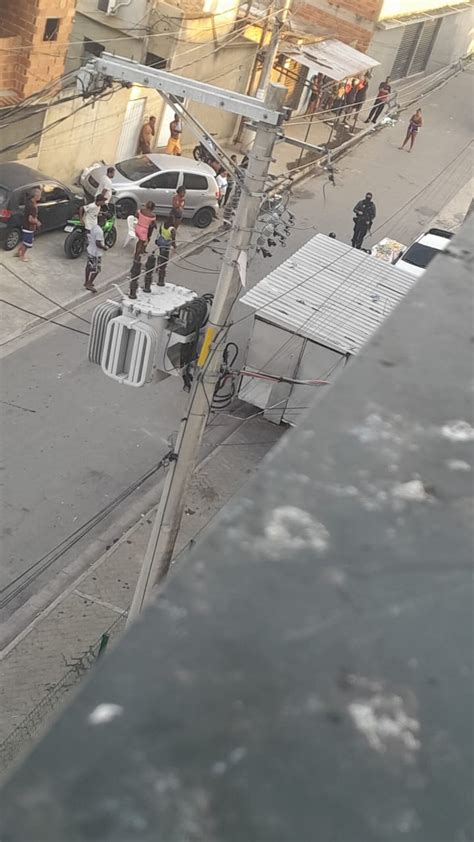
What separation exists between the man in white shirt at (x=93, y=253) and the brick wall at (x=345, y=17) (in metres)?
17.3

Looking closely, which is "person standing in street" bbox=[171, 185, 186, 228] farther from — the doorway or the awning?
the awning

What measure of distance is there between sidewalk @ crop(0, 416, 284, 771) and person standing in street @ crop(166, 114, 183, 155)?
12.9 m

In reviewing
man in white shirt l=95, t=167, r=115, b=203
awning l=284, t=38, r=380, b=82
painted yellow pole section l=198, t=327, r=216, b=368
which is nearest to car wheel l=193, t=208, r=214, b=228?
man in white shirt l=95, t=167, r=115, b=203

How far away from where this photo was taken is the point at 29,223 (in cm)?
1884

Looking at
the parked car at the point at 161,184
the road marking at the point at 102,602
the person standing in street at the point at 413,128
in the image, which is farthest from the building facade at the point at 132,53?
the road marking at the point at 102,602

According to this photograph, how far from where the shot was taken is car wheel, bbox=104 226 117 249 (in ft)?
67.3

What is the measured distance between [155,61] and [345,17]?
1047 centimetres

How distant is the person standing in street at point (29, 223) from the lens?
18.8m

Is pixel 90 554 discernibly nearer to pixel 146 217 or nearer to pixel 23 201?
pixel 23 201

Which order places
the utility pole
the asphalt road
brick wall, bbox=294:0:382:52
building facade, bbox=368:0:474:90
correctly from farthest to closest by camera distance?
1. building facade, bbox=368:0:474:90
2. brick wall, bbox=294:0:382:52
3. the asphalt road
4. the utility pole

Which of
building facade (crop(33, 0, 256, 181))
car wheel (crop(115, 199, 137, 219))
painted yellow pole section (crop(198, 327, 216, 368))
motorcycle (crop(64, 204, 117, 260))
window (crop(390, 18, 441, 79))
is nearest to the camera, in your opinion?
painted yellow pole section (crop(198, 327, 216, 368))

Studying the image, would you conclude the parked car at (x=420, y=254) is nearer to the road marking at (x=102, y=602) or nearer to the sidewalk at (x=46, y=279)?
the sidewalk at (x=46, y=279)

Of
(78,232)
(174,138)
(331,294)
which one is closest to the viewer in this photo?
(331,294)

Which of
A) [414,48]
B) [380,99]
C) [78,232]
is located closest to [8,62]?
[78,232]
